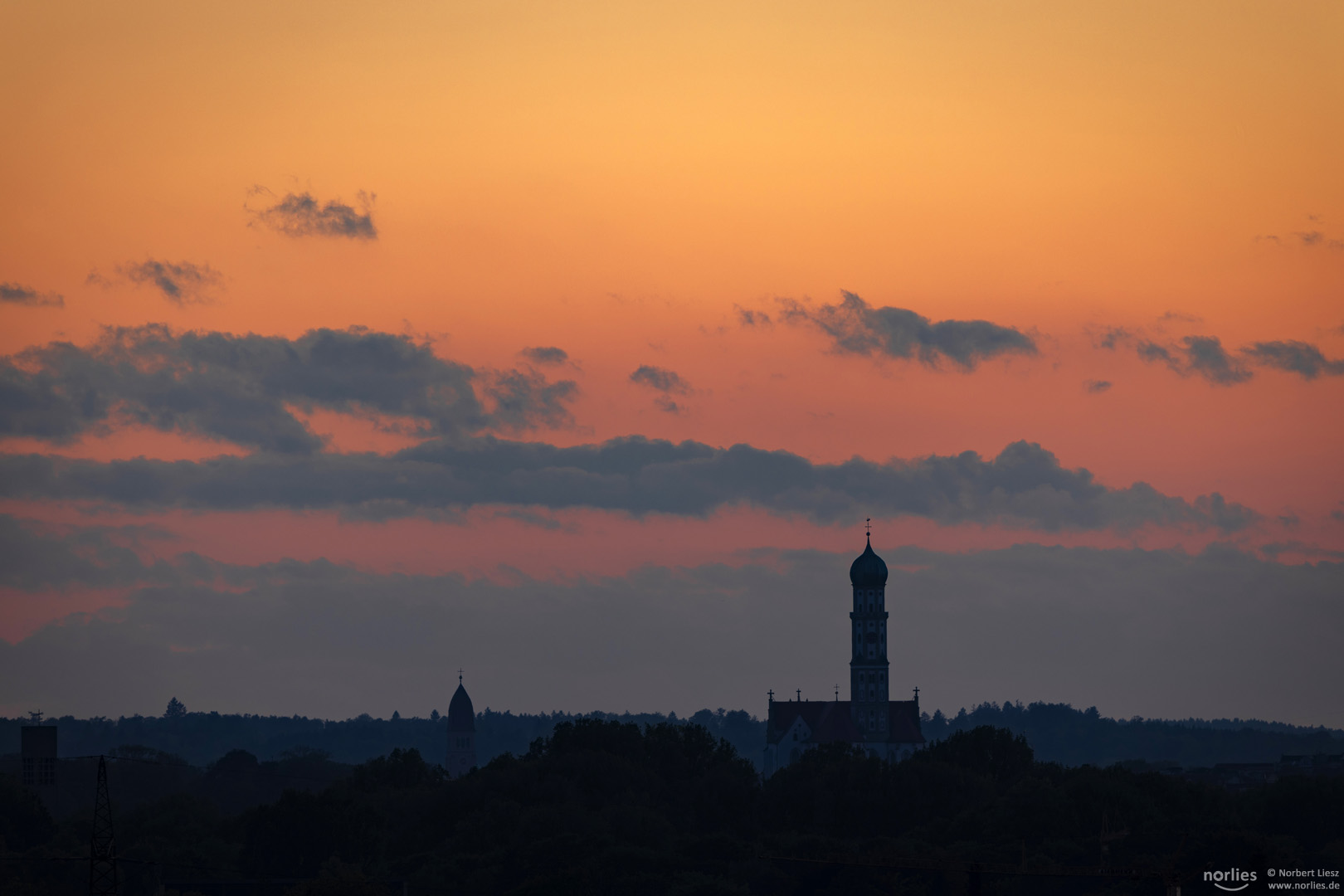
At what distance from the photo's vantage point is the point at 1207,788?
522 feet

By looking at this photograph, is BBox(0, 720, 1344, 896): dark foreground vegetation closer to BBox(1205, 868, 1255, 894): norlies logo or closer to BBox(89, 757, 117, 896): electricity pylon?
BBox(1205, 868, 1255, 894): norlies logo

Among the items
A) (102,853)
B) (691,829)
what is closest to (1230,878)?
(102,853)

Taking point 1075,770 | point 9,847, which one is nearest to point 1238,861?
point 1075,770

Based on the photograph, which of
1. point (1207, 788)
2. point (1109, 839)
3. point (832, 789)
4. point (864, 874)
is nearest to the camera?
point (864, 874)

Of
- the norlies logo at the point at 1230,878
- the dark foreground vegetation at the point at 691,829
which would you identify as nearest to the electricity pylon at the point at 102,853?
the dark foreground vegetation at the point at 691,829

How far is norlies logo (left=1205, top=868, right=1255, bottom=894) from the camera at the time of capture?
10319 centimetres

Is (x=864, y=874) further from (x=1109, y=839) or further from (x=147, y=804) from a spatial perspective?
(x=147, y=804)

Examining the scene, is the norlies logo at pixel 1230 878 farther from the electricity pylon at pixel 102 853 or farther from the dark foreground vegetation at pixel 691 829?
the electricity pylon at pixel 102 853

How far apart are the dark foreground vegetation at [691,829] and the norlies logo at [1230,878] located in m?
1.71

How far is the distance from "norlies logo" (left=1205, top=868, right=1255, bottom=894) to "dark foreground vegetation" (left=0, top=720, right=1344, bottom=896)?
1710 mm

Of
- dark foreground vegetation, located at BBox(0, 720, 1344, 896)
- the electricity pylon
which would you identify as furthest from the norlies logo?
the electricity pylon

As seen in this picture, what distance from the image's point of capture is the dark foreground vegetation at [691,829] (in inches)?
4788

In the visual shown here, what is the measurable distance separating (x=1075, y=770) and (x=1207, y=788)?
12.1 metres

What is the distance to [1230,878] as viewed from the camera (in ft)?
346
